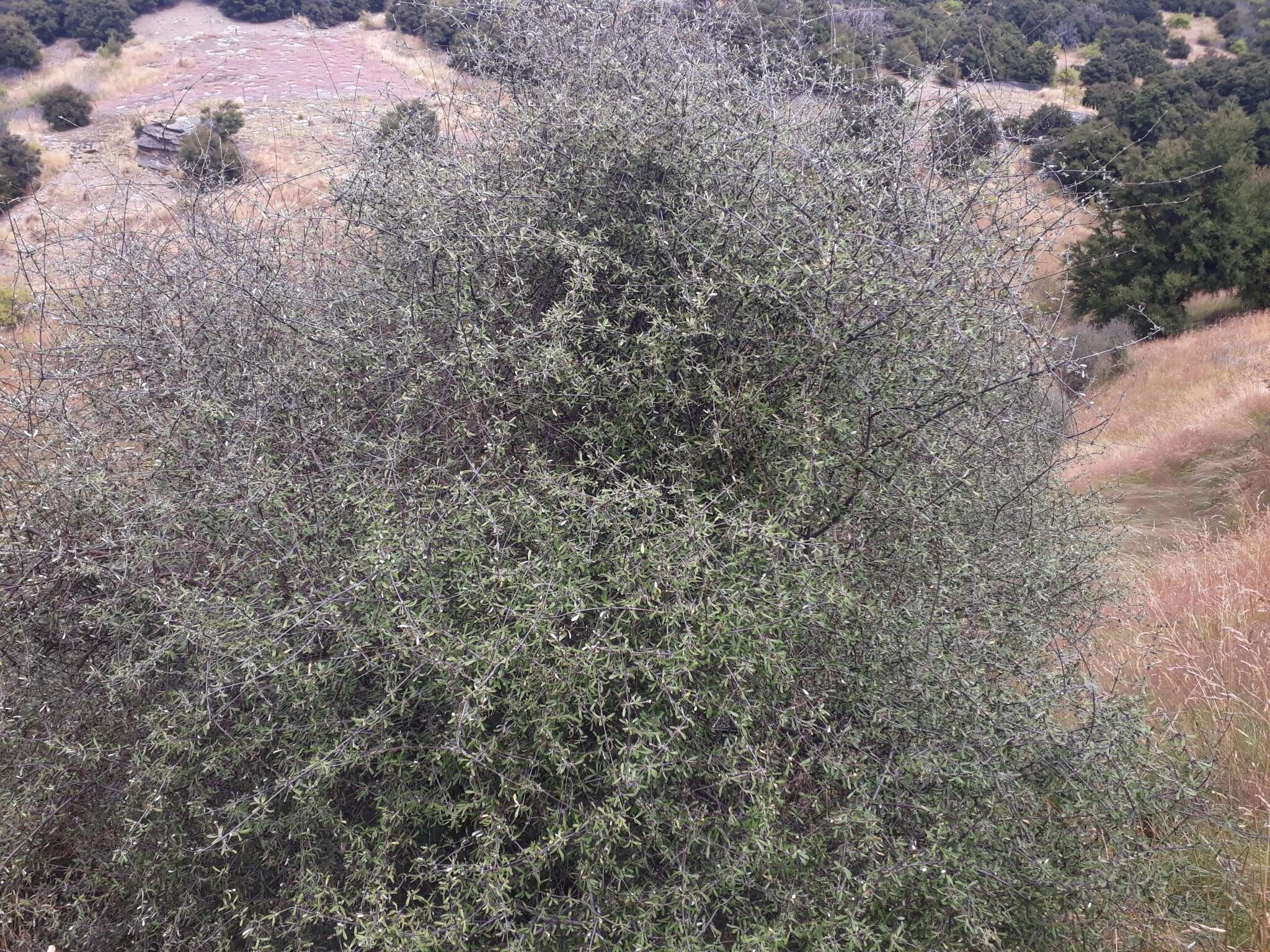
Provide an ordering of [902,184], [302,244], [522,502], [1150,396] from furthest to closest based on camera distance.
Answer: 1. [1150,396]
2. [302,244]
3. [902,184]
4. [522,502]

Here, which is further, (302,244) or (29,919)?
(302,244)

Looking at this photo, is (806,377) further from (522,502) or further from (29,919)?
(29,919)

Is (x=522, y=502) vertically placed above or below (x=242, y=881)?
above

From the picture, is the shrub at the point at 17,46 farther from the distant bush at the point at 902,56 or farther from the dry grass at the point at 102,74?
the distant bush at the point at 902,56

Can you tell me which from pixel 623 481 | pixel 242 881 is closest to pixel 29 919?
pixel 242 881

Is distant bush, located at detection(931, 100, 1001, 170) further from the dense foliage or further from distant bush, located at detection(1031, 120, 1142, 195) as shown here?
the dense foliage

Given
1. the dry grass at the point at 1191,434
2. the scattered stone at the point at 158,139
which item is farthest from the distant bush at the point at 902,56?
the scattered stone at the point at 158,139

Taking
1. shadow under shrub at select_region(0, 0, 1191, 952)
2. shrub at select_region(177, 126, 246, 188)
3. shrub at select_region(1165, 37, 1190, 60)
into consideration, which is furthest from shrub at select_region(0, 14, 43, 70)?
shrub at select_region(1165, 37, 1190, 60)
